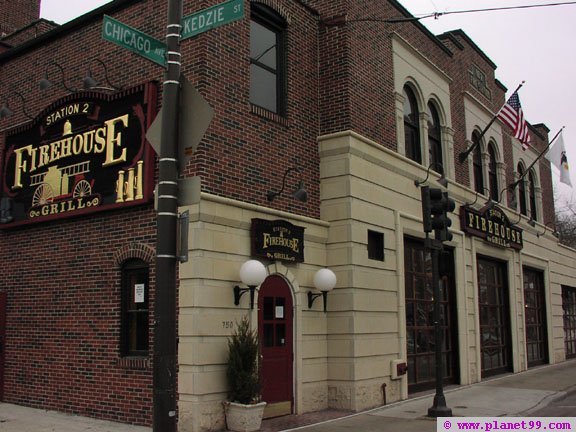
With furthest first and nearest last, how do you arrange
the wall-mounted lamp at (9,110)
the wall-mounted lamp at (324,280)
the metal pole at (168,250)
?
the wall-mounted lamp at (9,110)
the wall-mounted lamp at (324,280)
the metal pole at (168,250)

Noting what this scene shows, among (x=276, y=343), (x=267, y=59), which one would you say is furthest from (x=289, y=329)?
(x=267, y=59)

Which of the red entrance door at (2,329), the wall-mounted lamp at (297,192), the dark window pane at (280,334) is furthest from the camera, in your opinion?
the red entrance door at (2,329)

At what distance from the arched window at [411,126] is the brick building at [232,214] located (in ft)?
0.18

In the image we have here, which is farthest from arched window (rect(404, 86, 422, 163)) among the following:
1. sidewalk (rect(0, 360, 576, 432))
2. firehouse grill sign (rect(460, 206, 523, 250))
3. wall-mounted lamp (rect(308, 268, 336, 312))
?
sidewalk (rect(0, 360, 576, 432))

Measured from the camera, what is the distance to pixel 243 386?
9.66m

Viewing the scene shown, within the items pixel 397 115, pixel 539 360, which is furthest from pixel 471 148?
pixel 539 360

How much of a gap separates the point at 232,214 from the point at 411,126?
719cm

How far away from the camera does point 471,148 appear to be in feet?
58.6

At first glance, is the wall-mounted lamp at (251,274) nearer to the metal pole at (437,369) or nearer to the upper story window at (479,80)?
the metal pole at (437,369)

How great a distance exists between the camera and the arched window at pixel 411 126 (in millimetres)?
15828

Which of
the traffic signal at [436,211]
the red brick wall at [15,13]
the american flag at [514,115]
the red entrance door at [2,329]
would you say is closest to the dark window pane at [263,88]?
the traffic signal at [436,211]

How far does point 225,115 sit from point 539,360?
16.6 meters

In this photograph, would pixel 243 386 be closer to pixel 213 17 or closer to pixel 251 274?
pixel 251 274

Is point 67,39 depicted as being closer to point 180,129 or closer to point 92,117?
point 92,117
